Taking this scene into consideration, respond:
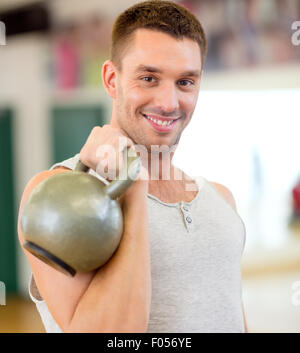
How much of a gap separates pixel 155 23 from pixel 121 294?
58 centimetres

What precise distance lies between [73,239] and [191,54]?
0.51 m

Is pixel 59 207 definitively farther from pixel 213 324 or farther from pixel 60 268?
pixel 213 324

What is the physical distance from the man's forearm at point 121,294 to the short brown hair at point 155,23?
1.48ft

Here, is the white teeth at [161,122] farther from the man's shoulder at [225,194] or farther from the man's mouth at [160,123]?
the man's shoulder at [225,194]

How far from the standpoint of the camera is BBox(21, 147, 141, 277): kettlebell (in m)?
0.81

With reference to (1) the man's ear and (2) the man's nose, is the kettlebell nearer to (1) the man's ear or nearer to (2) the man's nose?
(2) the man's nose

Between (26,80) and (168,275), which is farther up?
(26,80)

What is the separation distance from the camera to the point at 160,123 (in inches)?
42.7

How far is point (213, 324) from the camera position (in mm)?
1064

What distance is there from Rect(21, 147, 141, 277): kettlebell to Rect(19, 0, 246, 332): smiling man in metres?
0.04

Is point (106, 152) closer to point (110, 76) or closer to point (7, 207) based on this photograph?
point (110, 76)

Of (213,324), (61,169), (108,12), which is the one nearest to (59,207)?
(61,169)

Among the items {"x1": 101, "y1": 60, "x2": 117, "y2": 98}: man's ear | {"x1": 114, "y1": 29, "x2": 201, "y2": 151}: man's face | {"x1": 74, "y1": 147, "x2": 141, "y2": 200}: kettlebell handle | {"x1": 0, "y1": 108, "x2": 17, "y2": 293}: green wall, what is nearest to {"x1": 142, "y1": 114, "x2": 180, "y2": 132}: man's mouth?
{"x1": 114, "y1": 29, "x2": 201, "y2": 151}: man's face

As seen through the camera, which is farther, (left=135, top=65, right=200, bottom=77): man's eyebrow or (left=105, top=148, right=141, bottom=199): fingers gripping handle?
(left=135, top=65, right=200, bottom=77): man's eyebrow
